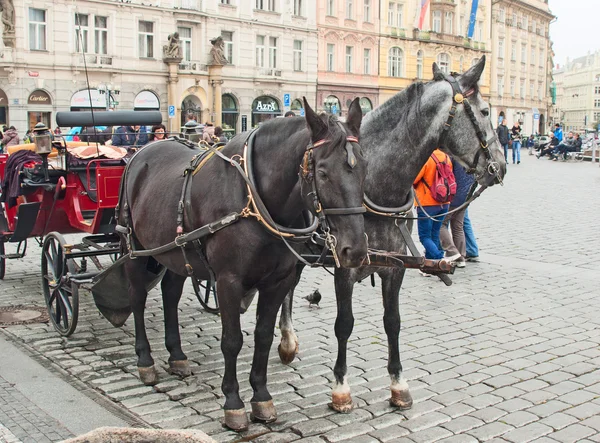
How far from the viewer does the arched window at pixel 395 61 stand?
170 feet

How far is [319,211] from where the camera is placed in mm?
3992

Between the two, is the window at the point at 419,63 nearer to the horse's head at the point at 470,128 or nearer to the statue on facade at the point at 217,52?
the statue on facade at the point at 217,52

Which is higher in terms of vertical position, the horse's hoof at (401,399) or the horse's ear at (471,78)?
the horse's ear at (471,78)

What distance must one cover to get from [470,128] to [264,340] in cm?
205

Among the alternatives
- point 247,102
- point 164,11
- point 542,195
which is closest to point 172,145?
point 542,195

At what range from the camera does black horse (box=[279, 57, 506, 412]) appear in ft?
15.9

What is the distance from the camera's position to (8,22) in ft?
102

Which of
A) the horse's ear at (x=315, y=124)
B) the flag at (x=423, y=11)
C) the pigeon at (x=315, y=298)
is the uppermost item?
the flag at (x=423, y=11)

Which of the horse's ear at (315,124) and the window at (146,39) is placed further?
the window at (146,39)

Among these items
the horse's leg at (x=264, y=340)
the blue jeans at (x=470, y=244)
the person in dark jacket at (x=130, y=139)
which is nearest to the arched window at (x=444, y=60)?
the blue jeans at (x=470, y=244)

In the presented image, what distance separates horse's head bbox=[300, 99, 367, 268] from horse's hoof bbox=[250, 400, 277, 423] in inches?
51.1

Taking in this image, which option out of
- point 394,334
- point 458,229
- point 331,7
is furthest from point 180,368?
point 331,7

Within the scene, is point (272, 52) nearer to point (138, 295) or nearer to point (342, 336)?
point (138, 295)

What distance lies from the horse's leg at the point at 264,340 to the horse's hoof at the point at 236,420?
0.18 m
